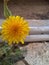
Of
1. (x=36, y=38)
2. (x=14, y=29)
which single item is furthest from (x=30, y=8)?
(x=14, y=29)

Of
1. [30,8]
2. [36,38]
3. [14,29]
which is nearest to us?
[14,29]

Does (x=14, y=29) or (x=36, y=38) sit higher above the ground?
(x=14, y=29)

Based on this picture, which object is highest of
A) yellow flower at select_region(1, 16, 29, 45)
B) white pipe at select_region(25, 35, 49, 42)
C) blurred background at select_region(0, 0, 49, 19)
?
yellow flower at select_region(1, 16, 29, 45)

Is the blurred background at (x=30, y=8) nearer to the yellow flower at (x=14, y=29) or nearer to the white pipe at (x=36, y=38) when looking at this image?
the white pipe at (x=36, y=38)

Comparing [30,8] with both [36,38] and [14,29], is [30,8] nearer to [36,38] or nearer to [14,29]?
[36,38]

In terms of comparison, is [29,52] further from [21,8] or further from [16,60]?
[21,8]

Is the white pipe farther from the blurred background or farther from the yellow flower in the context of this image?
the yellow flower

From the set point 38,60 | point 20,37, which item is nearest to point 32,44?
point 38,60

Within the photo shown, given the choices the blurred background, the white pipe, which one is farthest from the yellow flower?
the blurred background
